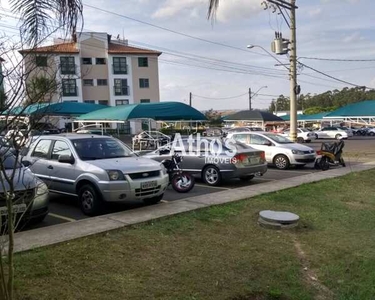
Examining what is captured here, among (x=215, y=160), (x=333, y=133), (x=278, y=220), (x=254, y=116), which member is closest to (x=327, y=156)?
(x=215, y=160)

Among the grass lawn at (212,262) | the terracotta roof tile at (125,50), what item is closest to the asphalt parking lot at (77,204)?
the grass lawn at (212,262)

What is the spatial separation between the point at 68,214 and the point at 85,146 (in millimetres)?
1486

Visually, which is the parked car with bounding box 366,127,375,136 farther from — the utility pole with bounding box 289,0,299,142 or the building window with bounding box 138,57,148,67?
the utility pole with bounding box 289,0,299,142

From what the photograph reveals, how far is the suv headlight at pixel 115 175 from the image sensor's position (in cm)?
746

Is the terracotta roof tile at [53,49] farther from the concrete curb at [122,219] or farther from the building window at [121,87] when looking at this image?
the building window at [121,87]

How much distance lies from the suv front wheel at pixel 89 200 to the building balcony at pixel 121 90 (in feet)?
153

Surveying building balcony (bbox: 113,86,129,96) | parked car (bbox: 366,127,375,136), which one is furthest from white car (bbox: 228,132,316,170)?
building balcony (bbox: 113,86,129,96)

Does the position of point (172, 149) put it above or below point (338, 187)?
above

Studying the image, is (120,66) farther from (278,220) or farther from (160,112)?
(278,220)

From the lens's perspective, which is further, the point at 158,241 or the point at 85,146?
the point at 85,146

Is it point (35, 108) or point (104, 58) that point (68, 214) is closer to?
point (35, 108)

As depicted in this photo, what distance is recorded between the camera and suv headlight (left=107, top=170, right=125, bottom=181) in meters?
7.46

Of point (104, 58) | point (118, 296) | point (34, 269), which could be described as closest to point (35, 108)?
point (118, 296)

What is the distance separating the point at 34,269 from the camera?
4.67 m
